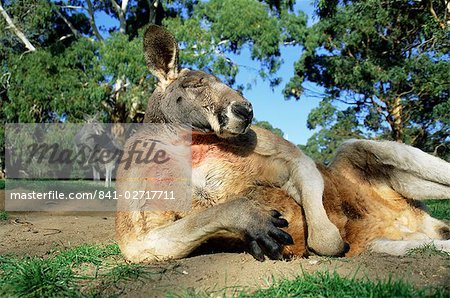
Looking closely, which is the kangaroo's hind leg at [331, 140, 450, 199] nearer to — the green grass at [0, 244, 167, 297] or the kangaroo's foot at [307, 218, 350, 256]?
the kangaroo's foot at [307, 218, 350, 256]

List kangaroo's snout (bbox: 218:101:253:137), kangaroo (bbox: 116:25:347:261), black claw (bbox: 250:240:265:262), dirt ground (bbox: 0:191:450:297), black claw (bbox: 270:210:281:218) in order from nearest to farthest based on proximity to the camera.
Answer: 1. dirt ground (bbox: 0:191:450:297)
2. black claw (bbox: 250:240:265:262)
3. kangaroo (bbox: 116:25:347:261)
4. black claw (bbox: 270:210:281:218)
5. kangaroo's snout (bbox: 218:101:253:137)

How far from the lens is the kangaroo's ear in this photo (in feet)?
12.4

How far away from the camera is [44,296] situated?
2.55m

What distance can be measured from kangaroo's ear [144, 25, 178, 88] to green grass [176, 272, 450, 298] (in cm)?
205

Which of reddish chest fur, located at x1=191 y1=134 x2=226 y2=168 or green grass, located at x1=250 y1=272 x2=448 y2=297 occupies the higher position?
reddish chest fur, located at x1=191 y1=134 x2=226 y2=168

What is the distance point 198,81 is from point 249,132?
1.87ft

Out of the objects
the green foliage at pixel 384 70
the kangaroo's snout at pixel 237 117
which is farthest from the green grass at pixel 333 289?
the green foliage at pixel 384 70

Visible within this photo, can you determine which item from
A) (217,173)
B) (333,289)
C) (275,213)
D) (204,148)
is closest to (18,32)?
(204,148)

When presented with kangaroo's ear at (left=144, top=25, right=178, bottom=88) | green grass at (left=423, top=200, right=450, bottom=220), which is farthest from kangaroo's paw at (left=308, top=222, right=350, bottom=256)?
green grass at (left=423, top=200, right=450, bottom=220)

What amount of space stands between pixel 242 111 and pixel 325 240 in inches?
39.4

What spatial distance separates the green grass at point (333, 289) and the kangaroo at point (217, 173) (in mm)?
349

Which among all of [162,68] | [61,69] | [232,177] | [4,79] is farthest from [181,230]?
[4,79]

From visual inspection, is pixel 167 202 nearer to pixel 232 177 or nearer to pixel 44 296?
pixel 232 177

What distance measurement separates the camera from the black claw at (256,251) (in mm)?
2690
